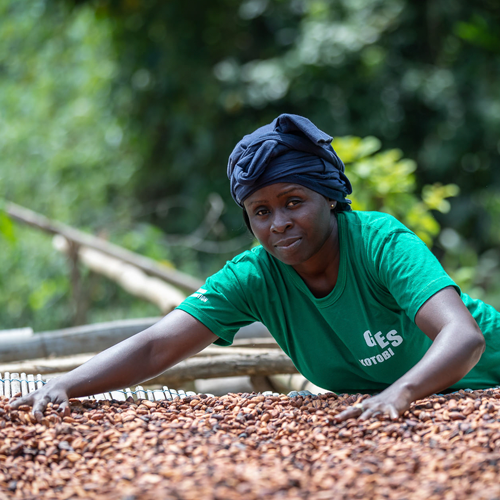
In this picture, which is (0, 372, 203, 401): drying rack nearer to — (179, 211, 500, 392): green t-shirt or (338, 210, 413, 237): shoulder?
(179, 211, 500, 392): green t-shirt

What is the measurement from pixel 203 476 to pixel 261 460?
202 mm

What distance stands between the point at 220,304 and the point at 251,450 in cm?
68

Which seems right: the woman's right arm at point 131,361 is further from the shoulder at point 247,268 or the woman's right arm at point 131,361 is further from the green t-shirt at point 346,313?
the shoulder at point 247,268

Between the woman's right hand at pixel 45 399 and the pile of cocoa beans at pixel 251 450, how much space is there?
0.9 inches

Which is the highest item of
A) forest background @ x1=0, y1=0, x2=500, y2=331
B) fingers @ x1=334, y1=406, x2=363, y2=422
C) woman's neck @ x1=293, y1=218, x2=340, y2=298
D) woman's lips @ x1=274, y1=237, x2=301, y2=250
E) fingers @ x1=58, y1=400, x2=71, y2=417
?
forest background @ x1=0, y1=0, x2=500, y2=331

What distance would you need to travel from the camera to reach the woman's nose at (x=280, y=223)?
187 centimetres

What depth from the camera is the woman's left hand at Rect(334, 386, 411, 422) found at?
1.53 metres

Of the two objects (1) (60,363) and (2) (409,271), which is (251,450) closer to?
(2) (409,271)

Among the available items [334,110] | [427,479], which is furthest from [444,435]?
[334,110]

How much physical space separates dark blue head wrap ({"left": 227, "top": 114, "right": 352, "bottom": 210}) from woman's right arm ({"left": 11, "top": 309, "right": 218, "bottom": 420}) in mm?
456

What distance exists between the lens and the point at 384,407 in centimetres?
154

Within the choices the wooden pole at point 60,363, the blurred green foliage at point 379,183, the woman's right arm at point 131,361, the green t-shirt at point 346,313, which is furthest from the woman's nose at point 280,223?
the blurred green foliage at point 379,183

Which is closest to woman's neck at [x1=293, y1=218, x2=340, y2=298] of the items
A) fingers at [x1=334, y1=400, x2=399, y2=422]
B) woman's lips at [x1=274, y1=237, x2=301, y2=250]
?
woman's lips at [x1=274, y1=237, x2=301, y2=250]

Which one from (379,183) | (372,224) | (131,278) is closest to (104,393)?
(372,224)
